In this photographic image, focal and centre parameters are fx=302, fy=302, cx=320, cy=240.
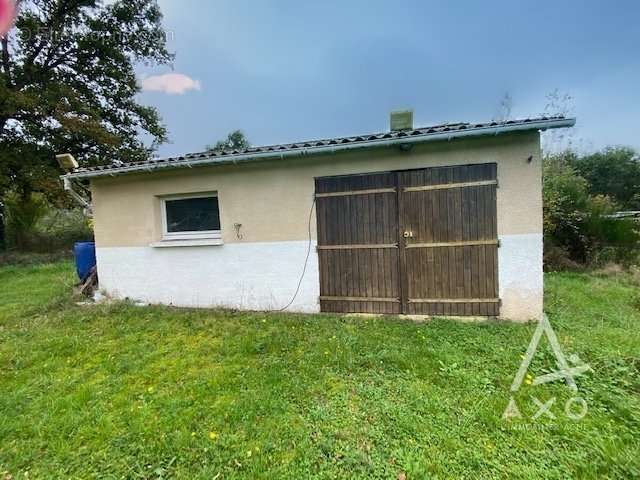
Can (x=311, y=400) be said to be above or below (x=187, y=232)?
below

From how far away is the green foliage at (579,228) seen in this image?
742cm

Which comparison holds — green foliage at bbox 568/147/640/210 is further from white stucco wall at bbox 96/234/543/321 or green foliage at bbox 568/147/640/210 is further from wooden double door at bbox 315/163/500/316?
wooden double door at bbox 315/163/500/316

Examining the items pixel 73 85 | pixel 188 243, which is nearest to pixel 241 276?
pixel 188 243

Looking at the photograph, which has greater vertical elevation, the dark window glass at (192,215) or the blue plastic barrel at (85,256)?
the dark window glass at (192,215)

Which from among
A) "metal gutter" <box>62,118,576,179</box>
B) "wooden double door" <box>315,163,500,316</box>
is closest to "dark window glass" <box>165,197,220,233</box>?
"metal gutter" <box>62,118,576,179</box>

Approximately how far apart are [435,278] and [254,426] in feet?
10.3

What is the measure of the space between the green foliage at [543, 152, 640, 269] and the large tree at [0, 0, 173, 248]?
16.5 metres

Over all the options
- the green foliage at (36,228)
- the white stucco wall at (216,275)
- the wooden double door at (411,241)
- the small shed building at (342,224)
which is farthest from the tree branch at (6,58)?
the wooden double door at (411,241)

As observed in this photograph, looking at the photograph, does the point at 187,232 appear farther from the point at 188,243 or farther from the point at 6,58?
the point at 6,58

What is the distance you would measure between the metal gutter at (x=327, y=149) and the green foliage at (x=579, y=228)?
16.9 feet

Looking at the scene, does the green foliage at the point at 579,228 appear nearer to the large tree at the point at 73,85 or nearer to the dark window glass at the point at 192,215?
the dark window glass at the point at 192,215

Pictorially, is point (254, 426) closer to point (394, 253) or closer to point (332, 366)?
point (332, 366)

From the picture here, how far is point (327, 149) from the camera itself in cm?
439

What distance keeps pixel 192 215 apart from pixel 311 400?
4.17m
